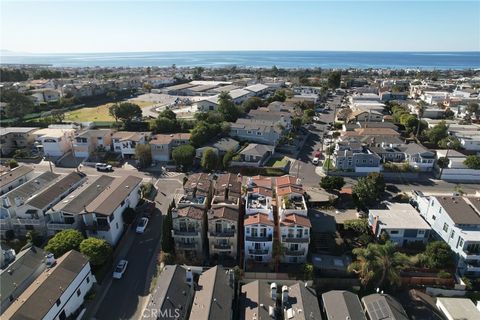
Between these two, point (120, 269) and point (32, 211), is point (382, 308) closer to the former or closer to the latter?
point (120, 269)

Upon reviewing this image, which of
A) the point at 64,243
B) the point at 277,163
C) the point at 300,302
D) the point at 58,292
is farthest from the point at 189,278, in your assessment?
the point at 277,163

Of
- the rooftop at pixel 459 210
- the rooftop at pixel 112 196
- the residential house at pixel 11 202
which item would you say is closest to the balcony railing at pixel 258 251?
the rooftop at pixel 112 196

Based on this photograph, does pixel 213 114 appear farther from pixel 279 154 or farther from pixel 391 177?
pixel 391 177

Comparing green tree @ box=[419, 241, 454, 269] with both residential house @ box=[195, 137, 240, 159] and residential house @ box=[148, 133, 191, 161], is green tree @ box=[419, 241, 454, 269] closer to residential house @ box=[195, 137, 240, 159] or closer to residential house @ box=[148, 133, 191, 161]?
residential house @ box=[195, 137, 240, 159]

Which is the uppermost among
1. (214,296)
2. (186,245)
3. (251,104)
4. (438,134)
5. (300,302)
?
(251,104)

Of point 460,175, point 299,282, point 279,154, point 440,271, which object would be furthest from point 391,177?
point 299,282

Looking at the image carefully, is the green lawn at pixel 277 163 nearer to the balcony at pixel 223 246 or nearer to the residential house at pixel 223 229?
the residential house at pixel 223 229

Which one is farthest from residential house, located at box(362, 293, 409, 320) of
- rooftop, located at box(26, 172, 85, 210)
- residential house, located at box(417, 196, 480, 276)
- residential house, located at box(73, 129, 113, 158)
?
residential house, located at box(73, 129, 113, 158)
